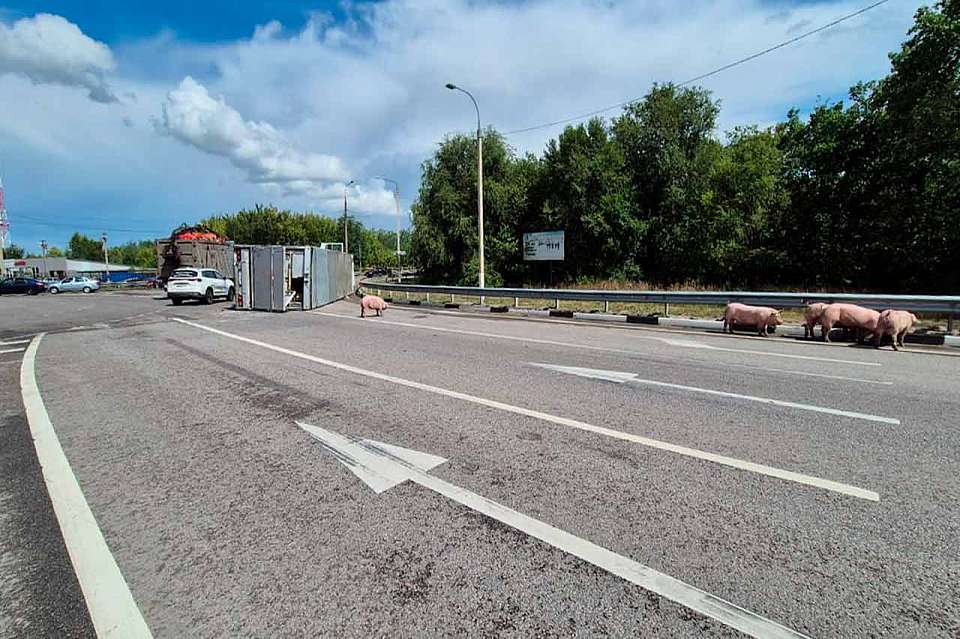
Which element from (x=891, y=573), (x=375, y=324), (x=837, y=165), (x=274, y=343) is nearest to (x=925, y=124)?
(x=837, y=165)

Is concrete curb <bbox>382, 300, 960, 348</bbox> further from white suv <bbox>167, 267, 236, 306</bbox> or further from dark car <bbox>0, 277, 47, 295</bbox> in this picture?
dark car <bbox>0, 277, 47, 295</bbox>

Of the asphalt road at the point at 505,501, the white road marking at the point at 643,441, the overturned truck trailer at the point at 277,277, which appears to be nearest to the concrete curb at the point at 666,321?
the asphalt road at the point at 505,501

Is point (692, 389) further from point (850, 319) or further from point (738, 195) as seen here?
point (738, 195)

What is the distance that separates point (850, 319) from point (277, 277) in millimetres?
18397

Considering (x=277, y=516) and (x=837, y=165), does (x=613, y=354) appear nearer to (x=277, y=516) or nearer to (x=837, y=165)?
(x=277, y=516)

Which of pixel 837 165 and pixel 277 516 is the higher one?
pixel 837 165

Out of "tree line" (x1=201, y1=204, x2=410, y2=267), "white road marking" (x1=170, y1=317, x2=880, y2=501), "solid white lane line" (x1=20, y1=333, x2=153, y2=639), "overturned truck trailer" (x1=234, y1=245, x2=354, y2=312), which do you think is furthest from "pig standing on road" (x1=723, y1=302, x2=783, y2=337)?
"tree line" (x1=201, y1=204, x2=410, y2=267)

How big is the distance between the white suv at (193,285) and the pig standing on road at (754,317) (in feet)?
68.2

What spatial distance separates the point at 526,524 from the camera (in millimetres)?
2930

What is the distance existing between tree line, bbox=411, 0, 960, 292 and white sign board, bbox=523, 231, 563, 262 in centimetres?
364

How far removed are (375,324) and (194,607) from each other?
12012 millimetres

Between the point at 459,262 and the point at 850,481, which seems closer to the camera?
the point at 850,481

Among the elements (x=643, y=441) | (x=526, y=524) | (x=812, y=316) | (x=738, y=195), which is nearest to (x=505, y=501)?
(x=526, y=524)

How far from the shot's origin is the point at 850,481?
3.42 m
